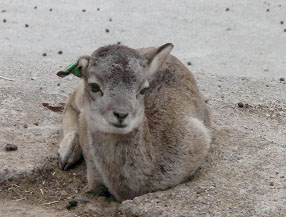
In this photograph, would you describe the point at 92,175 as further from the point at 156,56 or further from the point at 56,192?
the point at 156,56

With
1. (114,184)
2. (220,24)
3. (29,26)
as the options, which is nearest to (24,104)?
(114,184)

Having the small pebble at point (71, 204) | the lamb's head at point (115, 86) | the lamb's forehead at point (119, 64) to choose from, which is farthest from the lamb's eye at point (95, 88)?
the small pebble at point (71, 204)

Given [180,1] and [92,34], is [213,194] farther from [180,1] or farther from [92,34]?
[180,1]

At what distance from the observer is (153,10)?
1359 centimetres

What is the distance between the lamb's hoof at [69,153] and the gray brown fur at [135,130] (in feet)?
0.04

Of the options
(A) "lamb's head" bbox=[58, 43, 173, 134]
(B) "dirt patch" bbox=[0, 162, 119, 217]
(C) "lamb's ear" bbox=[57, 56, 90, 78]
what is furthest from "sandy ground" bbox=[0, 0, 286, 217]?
(C) "lamb's ear" bbox=[57, 56, 90, 78]

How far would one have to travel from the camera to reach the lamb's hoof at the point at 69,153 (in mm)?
6805

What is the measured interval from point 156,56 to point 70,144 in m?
1.79

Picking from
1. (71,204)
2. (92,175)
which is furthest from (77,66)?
(71,204)

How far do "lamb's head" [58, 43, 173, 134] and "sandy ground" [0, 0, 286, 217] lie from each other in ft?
3.00

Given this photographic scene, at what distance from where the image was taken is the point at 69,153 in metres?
6.85

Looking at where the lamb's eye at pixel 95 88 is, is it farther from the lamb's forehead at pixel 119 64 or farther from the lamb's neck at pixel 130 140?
the lamb's neck at pixel 130 140

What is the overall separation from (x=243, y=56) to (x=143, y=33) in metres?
2.27

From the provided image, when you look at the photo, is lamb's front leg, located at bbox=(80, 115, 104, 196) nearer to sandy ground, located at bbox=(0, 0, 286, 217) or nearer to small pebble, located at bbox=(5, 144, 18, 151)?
sandy ground, located at bbox=(0, 0, 286, 217)
